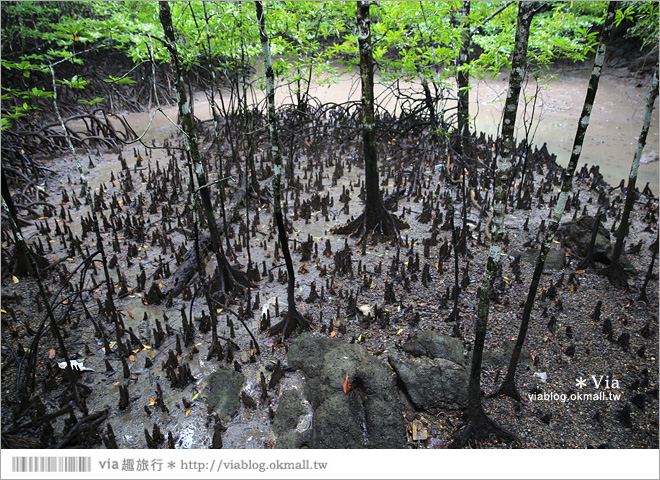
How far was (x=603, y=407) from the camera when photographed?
3277mm

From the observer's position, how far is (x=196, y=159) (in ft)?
12.2

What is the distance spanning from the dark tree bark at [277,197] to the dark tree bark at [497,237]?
1771 mm

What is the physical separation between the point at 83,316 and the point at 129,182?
161 inches

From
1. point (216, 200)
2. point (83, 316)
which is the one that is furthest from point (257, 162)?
point (83, 316)

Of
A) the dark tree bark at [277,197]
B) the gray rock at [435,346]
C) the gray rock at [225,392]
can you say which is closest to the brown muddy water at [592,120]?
the dark tree bark at [277,197]

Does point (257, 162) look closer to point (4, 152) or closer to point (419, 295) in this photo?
point (4, 152)

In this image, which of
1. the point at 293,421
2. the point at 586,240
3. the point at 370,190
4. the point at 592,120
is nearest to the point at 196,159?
the point at 293,421

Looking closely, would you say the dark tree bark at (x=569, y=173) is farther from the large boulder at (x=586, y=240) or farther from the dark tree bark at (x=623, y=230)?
the large boulder at (x=586, y=240)

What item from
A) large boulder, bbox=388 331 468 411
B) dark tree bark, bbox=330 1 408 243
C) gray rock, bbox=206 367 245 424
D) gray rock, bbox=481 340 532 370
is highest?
dark tree bark, bbox=330 1 408 243

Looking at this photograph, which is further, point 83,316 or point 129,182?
point 129,182

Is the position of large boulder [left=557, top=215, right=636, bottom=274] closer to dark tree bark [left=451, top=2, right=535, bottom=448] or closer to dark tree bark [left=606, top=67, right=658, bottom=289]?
dark tree bark [left=606, top=67, right=658, bottom=289]

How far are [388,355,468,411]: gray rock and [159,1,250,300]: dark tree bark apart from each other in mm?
2207

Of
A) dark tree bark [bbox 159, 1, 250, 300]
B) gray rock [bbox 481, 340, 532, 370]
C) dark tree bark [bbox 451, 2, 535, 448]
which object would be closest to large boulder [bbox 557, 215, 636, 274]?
gray rock [bbox 481, 340, 532, 370]

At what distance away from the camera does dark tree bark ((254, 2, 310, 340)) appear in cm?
317
